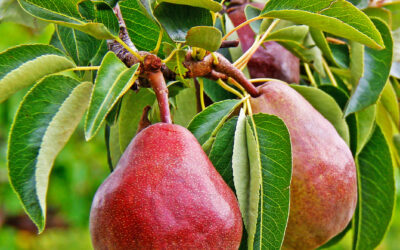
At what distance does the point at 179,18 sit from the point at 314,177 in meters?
0.32

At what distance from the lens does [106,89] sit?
2.52 feet

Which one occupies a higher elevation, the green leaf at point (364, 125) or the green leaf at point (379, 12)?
the green leaf at point (379, 12)

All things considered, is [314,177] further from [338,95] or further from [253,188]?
[338,95]

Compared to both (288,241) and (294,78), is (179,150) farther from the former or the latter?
(294,78)

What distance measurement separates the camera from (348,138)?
1.08 meters

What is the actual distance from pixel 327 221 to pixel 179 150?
0.29 metres

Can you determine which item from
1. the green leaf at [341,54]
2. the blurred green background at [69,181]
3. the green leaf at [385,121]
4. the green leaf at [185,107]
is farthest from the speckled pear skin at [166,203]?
the blurred green background at [69,181]

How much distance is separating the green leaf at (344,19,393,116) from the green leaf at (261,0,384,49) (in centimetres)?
20

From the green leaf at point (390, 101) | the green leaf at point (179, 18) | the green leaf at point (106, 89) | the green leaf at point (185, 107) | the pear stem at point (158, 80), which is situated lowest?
the green leaf at point (390, 101)

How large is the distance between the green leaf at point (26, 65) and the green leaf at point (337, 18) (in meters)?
0.35

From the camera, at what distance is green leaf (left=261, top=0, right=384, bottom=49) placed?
87 centimetres

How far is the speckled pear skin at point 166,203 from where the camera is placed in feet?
2.44

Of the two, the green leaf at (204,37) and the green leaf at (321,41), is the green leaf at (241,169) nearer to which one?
the green leaf at (204,37)

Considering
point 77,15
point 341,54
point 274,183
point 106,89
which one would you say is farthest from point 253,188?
point 341,54
